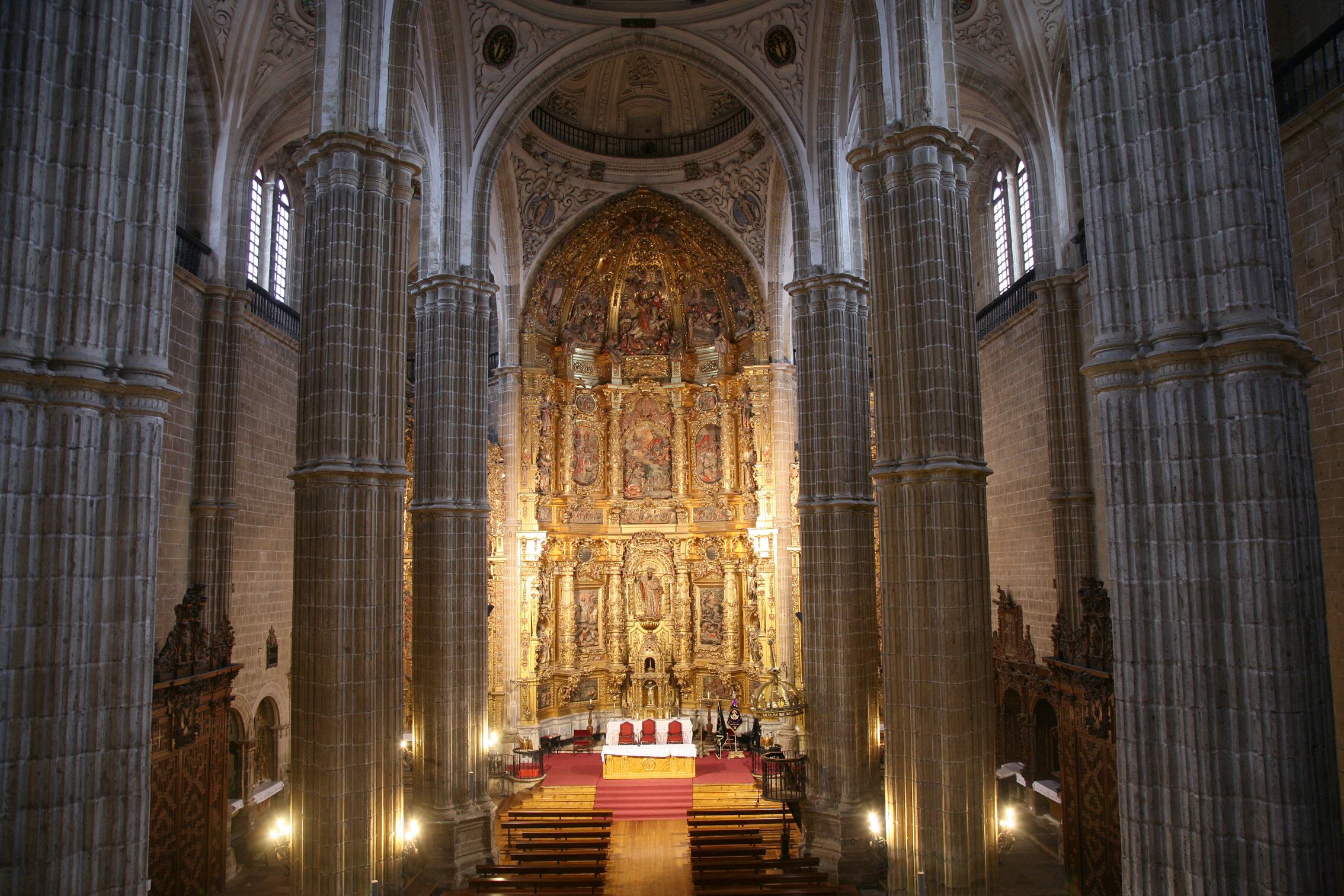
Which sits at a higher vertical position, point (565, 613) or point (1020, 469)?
point (1020, 469)

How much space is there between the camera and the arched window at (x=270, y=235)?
20062 mm

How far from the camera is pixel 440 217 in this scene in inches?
736

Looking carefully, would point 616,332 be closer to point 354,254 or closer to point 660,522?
point 660,522

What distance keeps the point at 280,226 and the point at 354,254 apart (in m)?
11.3

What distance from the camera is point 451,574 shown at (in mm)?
17234

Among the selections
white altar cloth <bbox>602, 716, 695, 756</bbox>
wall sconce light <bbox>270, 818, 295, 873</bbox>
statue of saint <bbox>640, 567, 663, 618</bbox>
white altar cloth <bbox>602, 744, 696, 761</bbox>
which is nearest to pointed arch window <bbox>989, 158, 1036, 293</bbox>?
statue of saint <bbox>640, 567, 663, 618</bbox>

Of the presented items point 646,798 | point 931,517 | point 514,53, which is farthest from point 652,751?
point 514,53

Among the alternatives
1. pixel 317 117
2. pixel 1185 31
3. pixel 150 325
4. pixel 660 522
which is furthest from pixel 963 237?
pixel 660 522

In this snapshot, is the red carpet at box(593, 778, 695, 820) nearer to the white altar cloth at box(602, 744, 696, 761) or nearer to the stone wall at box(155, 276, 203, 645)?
the white altar cloth at box(602, 744, 696, 761)

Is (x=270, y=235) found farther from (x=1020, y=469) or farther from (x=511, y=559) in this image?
(x=1020, y=469)

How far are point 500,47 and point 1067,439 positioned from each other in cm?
1499

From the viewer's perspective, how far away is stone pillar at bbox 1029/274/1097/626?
17.0 m

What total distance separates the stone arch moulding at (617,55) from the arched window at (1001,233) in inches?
215

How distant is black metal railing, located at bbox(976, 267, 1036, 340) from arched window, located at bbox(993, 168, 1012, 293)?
522 millimetres
